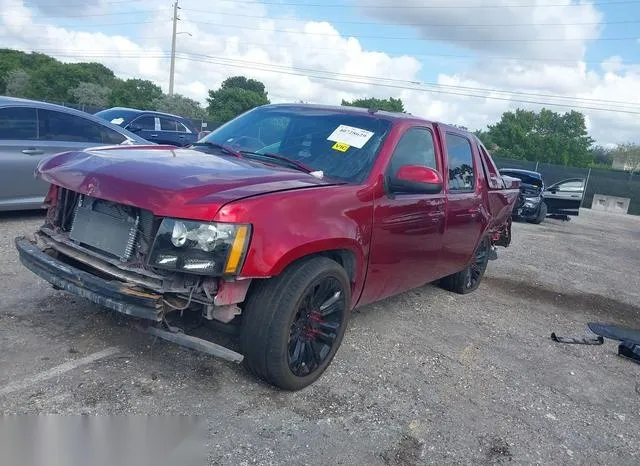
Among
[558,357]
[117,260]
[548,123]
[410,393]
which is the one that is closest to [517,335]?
[558,357]

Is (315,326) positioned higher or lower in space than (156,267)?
lower

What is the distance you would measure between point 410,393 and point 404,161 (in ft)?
5.72

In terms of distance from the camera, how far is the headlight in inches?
117

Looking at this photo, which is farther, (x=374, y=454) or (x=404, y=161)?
(x=404, y=161)

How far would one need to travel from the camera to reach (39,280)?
195 inches

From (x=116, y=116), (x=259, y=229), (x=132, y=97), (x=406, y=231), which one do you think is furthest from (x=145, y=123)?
(x=132, y=97)

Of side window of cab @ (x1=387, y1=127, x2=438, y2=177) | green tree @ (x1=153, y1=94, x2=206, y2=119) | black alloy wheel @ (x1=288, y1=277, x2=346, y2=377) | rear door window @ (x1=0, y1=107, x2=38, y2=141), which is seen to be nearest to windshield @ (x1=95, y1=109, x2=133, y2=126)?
rear door window @ (x1=0, y1=107, x2=38, y2=141)

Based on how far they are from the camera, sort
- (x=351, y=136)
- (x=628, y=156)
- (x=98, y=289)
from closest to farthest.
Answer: (x=98, y=289)
(x=351, y=136)
(x=628, y=156)

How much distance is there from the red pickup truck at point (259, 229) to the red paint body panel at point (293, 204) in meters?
0.01

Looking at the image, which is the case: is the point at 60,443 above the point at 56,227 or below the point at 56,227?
below

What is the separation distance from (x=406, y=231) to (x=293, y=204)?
1.33 meters

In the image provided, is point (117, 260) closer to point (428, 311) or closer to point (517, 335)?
point (428, 311)

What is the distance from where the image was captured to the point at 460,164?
543 centimetres

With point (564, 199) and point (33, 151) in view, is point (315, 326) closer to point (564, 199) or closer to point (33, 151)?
point (33, 151)
